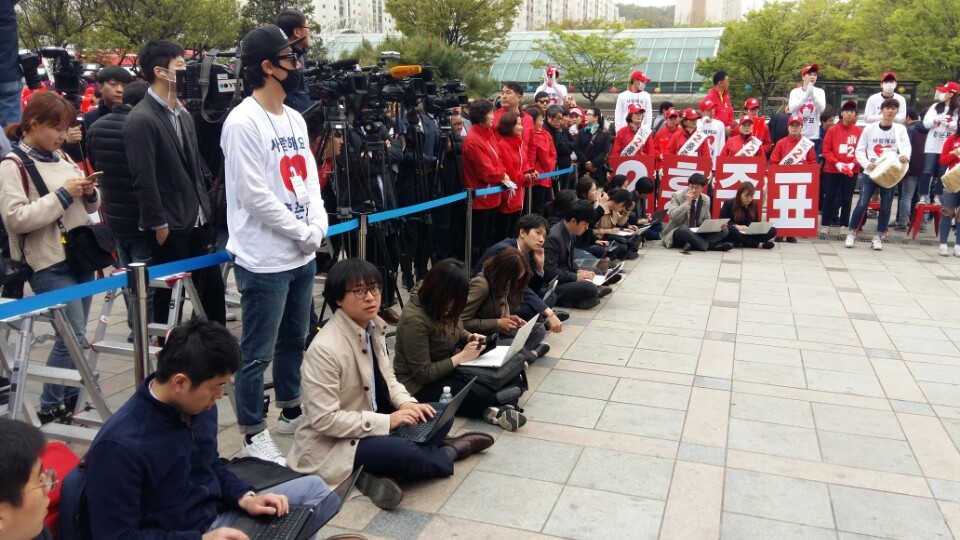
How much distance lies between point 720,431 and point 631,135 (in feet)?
23.3

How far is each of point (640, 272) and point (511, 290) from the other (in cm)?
376

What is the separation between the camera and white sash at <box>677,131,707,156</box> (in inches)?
415

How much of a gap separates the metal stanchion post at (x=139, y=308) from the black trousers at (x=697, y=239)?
742cm

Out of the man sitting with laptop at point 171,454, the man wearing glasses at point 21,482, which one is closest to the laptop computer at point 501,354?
the man sitting with laptop at point 171,454

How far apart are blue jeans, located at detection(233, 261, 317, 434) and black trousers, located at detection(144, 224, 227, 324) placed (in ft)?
2.59

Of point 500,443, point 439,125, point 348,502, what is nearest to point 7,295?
point 348,502

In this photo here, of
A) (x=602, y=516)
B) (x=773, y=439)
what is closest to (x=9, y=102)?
(x=602, y=516)

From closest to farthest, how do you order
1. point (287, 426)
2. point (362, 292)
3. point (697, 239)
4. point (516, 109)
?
point (362, 292) → point (287, 426) → point (516, 109) → point (697, 239)

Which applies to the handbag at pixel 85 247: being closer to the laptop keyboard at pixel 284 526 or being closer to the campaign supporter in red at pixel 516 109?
the laptop keyboard at pixel 284 526

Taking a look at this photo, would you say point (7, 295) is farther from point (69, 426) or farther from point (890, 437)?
point (890, 437)

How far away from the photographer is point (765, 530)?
10.4ft

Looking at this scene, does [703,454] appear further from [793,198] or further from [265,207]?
[793,198]

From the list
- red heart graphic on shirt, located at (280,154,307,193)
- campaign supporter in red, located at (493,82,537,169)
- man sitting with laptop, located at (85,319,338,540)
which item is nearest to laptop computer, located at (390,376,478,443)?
man sitting with laptop, located at (85,319,338,540)

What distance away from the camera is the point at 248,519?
247 centimetres
